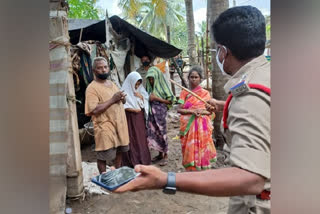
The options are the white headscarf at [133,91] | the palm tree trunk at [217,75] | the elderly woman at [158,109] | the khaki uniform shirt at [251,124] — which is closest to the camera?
the khaki uniform shirt at [251,124]

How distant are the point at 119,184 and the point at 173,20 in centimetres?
125

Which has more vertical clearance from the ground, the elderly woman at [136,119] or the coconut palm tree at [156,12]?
the coconut palm tree at [156,12]

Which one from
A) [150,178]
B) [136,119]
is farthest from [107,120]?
[150,178]

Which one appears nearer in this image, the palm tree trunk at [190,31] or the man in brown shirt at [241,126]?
the man in brown shirt at [241,126]

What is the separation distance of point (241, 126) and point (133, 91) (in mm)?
1308

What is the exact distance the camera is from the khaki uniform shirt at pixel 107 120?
1.96 m

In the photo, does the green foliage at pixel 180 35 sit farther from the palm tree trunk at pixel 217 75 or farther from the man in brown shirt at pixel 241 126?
the man in brown shirt at pixel 241 126

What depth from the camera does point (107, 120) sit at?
199cm

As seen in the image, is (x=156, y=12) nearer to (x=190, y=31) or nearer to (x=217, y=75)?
(x=190, y=31)

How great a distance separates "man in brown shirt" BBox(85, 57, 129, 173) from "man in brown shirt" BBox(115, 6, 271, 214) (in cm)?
115

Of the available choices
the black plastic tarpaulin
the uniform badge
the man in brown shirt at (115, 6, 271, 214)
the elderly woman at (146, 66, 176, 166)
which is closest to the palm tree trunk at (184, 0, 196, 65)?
the black plastic tarpaulin

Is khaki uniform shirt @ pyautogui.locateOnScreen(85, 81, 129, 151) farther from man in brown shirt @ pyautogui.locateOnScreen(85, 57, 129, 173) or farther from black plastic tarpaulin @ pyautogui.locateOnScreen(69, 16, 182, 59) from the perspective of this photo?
black plastic tarpaulin @ pyautogui.locateOnScreen(69, 16, 182, 59)

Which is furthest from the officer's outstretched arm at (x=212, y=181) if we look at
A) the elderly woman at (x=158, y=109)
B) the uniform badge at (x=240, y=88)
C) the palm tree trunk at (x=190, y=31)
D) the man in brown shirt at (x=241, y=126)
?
the elderly woman at (x=158, y=109)

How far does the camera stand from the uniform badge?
0.79 meters
